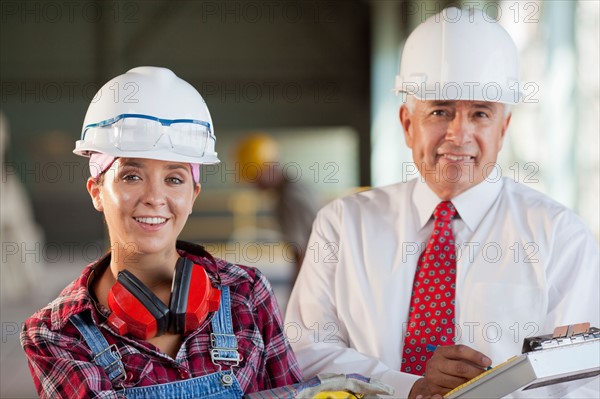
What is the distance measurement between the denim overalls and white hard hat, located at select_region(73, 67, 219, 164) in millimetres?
441

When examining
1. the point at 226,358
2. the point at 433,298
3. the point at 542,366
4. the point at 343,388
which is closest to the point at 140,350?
the point at 226,358

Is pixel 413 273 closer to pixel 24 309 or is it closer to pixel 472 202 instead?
pixel 472 202

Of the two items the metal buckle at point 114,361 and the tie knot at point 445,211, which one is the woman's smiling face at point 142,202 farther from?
the tie knot at point 445,211

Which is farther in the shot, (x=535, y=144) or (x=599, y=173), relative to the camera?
(x=535, y=144)

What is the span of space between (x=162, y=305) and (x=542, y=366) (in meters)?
0.94

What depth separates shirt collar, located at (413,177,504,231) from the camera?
110 inches

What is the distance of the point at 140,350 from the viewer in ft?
6.67

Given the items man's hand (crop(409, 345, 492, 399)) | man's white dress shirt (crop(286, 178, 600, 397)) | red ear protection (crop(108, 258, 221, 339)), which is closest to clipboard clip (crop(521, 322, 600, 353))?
man's hand (crop(409, 345, 492, 399))

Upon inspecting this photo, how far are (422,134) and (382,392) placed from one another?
1125mm

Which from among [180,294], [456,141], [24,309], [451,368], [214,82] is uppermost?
[214,82]

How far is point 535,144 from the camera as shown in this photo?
5449mm

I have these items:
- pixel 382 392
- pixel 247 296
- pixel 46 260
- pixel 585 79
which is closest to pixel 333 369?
pixel 247 296

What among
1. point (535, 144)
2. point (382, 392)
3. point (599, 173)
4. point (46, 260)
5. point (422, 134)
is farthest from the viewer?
point (46, 260)

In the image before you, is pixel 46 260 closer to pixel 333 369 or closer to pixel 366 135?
pixel 366 135
